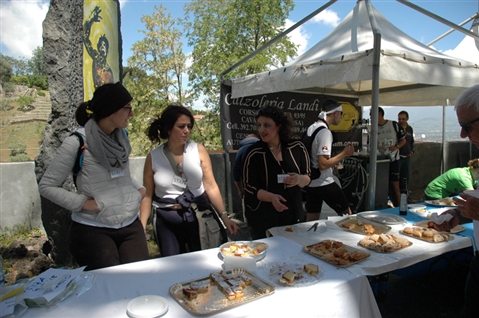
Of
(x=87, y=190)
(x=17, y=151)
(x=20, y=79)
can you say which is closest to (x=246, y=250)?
(x=87, y=190)

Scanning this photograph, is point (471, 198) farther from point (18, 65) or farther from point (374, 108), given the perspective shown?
point (18, 65)

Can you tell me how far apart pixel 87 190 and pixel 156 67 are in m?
8.51

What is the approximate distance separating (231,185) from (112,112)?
3502 mm

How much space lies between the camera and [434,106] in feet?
22.9

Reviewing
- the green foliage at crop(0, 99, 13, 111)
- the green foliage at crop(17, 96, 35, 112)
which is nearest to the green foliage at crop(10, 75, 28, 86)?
the green foliage at crop(17, 96, 35, 112)


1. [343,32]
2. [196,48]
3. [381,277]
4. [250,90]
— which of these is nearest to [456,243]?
[381,277]

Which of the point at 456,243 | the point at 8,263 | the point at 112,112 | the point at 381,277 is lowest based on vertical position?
Result: the point at 8,263

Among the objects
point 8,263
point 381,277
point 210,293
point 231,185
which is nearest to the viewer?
point 210,293

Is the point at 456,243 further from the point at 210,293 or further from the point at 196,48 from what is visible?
the point at 196,48

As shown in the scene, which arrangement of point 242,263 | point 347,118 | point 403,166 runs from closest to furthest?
point 242,263, point 403,166, point 347,118

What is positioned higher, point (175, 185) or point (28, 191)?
point (175, 185)

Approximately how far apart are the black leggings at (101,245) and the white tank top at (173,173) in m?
0.40

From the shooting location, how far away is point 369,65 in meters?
2.76

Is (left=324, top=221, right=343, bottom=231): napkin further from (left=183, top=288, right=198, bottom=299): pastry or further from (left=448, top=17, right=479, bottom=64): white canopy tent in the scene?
(left=448, top=17, right=479, bottom=64): white canopy tent
